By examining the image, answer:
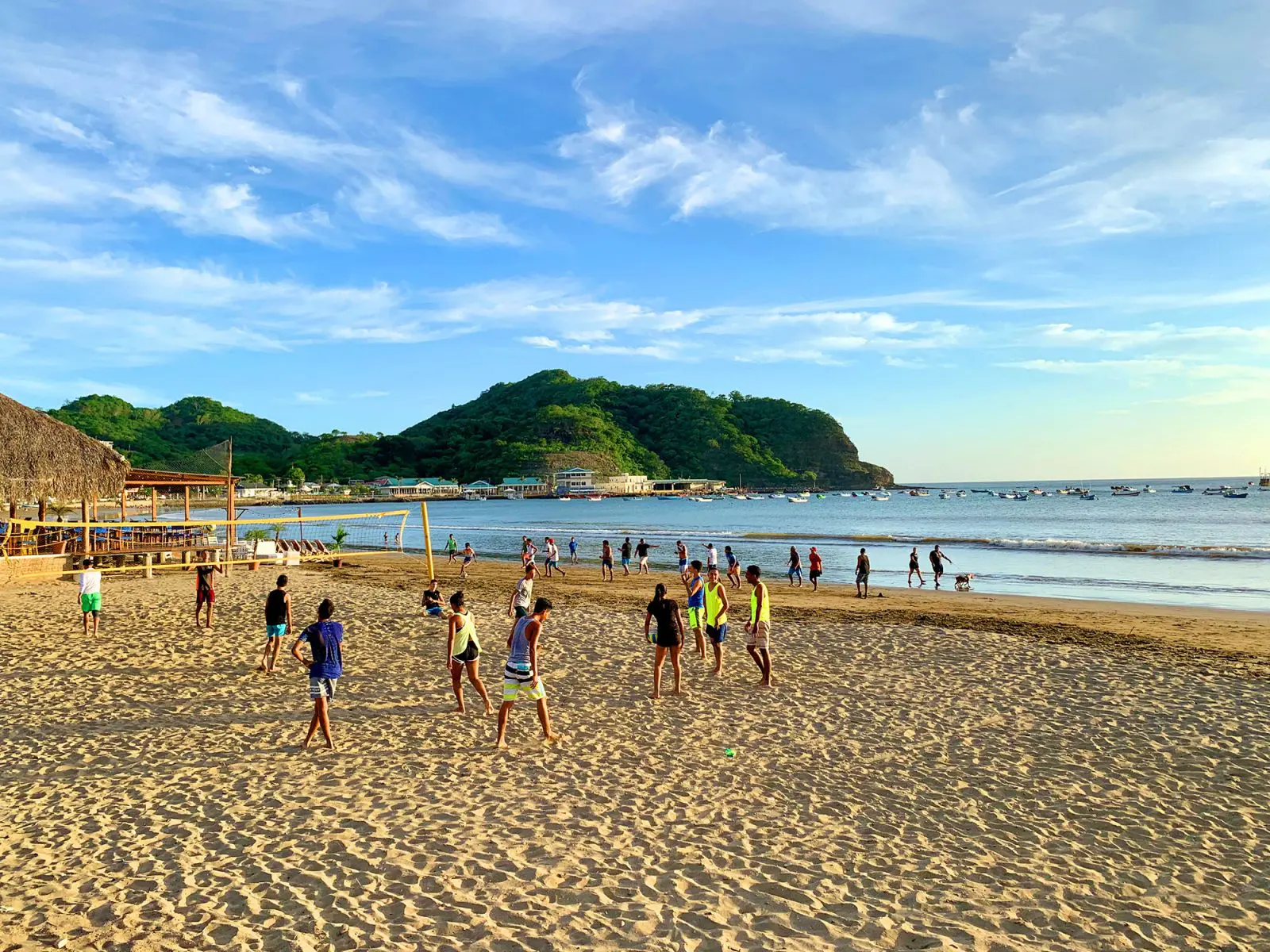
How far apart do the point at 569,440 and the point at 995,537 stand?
118175 millimetres

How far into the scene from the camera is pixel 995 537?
42844 millimetres

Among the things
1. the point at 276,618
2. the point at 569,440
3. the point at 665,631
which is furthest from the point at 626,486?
the point at 665,631

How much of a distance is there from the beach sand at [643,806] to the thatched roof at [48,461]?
748 cm

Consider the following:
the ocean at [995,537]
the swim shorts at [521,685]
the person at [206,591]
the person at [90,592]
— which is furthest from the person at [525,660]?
the ocean at [995,537]

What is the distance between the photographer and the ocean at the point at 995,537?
2338cm

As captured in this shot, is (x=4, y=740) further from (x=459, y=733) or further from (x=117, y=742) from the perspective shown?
(x=459, y=733)

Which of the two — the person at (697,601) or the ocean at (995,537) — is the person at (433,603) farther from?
the ocean at (995,537)

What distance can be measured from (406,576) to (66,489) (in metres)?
8.86

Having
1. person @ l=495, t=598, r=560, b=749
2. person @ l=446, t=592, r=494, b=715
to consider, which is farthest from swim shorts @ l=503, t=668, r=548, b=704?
person @ l=446, t=592, r=494, b=715

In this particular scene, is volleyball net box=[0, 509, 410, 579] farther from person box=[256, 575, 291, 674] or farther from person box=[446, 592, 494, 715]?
person box=[446, 592, 494, 715]

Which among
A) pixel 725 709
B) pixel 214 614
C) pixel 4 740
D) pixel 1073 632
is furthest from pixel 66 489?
pixel 1073 632

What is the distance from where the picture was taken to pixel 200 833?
5219mm

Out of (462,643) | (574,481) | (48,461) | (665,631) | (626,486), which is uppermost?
(574,481)

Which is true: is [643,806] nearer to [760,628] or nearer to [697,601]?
[760,628]
